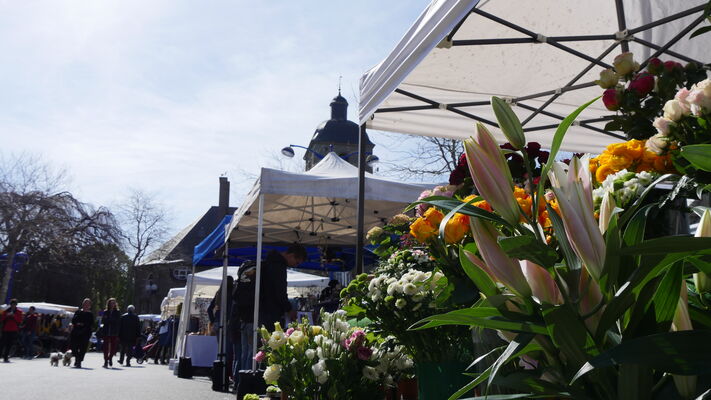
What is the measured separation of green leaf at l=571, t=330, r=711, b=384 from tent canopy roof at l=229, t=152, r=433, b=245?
19.2ft

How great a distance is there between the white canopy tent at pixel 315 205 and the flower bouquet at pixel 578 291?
3613 mm

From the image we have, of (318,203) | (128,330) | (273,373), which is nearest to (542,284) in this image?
(273,373)

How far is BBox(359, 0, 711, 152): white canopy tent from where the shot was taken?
4454mm

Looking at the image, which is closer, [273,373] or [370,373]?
[370,373]

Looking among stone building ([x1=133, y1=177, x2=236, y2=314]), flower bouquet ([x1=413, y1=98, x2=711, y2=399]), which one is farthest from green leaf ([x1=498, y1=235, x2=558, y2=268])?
stone building ([x1=133, y1=177, x2=236, y2=314])

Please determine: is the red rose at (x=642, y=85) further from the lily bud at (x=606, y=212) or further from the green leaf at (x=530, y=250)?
the green leaf at (x=530, y=250)

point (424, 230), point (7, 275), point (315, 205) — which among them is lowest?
point (424, 230)

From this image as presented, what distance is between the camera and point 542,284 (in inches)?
35.7

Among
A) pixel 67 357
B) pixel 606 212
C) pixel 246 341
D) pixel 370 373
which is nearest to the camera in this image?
pixel 606 212

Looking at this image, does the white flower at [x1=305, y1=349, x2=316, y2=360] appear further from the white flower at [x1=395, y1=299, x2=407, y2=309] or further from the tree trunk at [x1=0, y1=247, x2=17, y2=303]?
the tree trunk at [x1=0, y1=247, x2=17, y2=303]

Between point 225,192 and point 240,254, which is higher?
point 225,192

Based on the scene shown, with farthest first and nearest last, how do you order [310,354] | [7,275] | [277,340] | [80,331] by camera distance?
[7,275], [80,331], [277,340], [310,354]

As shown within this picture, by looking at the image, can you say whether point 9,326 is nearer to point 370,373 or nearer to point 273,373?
point 273,373

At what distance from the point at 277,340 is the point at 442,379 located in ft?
4.10
